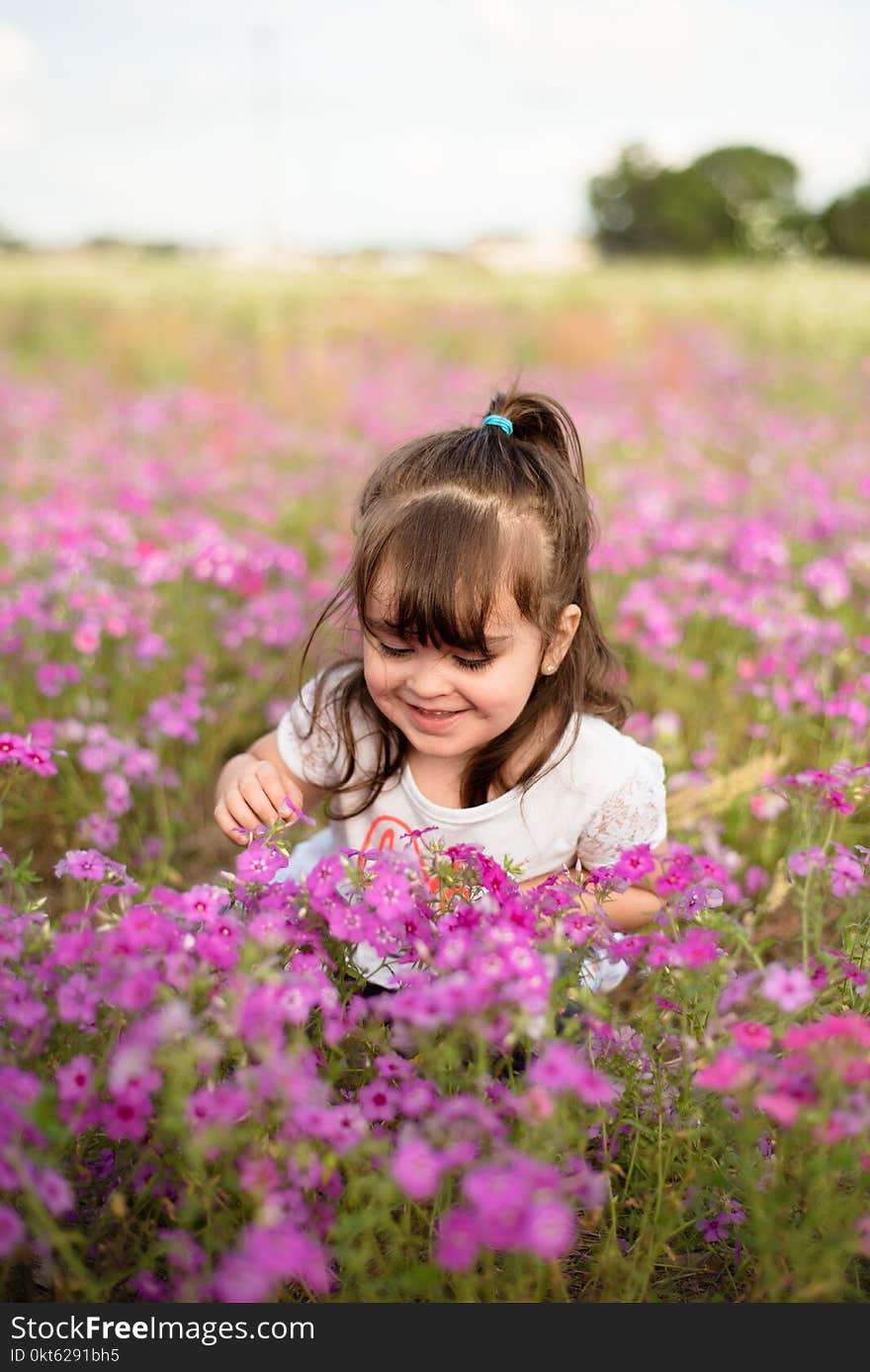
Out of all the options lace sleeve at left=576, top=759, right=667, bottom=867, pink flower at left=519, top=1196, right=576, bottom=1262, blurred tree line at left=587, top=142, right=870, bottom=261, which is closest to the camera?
pink flower at left=519, top=1196, right=576, bottom=1262

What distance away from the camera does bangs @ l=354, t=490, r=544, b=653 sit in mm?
1955

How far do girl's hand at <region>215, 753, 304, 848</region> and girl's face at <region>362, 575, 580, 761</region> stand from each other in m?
0.29

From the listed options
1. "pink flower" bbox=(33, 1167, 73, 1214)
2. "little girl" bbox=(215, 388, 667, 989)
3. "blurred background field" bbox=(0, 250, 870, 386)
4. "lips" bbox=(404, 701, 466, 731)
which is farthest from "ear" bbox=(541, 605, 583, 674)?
"blurred background field" bbox=(0, 250, 870, 386)

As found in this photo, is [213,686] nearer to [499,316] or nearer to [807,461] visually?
[807,461]

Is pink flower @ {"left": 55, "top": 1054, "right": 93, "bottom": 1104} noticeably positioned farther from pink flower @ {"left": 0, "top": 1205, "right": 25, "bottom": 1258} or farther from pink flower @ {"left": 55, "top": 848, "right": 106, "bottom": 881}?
pink flower @ {"left": 55, "top": 848, "right": 106, "bottom": 881}

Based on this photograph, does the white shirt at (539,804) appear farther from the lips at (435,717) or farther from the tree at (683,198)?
the tree at (683,198)

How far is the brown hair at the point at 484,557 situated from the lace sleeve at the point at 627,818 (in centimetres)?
17

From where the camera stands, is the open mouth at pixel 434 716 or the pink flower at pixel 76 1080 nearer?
the pink flower at pixel 76 1080

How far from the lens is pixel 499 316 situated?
14422 mm

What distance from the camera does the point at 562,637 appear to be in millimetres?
2221

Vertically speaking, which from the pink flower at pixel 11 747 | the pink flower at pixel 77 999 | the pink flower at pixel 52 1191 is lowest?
the pink flower at pixel 52 1191

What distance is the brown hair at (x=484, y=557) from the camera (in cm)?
197

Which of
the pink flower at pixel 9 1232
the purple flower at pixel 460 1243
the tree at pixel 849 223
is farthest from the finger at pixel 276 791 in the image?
the tree at pixel 849 223

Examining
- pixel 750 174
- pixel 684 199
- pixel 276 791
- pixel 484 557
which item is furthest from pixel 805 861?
pixel 750 174
